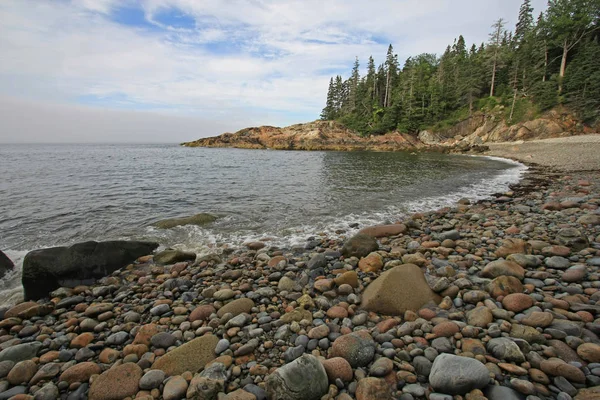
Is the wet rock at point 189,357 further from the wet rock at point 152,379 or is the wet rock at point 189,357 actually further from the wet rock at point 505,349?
the wet rock at point 505,349

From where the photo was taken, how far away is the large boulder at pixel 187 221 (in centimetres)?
952

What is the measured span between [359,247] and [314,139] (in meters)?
60.7

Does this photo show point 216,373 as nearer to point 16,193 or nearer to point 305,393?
point 305,393

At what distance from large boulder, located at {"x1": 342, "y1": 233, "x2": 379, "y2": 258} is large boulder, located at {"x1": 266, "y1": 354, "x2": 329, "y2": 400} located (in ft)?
12.5

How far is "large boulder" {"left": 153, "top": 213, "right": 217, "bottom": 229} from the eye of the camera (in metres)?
9.52

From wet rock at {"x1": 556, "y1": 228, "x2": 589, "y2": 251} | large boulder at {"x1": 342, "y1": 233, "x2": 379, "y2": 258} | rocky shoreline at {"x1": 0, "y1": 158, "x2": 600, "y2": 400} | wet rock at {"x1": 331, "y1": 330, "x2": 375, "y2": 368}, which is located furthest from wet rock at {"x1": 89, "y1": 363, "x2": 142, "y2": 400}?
wet rock at {"x1": 556, "y1": 228, "x2": 589, "y2": 251}

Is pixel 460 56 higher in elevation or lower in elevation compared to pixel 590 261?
higher

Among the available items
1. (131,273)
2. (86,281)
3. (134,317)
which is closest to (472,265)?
(134,317)

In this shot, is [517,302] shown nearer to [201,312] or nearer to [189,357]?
[189,357]

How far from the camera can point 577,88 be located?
3819cm

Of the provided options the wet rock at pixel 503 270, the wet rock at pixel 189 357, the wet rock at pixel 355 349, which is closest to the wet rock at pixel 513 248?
the wet rock at pixel 503 270

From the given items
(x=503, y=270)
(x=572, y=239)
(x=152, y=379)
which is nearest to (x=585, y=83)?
(x=572, y=239)

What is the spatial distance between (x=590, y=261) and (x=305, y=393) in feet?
20.0

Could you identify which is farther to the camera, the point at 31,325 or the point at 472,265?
the point at 472,265
